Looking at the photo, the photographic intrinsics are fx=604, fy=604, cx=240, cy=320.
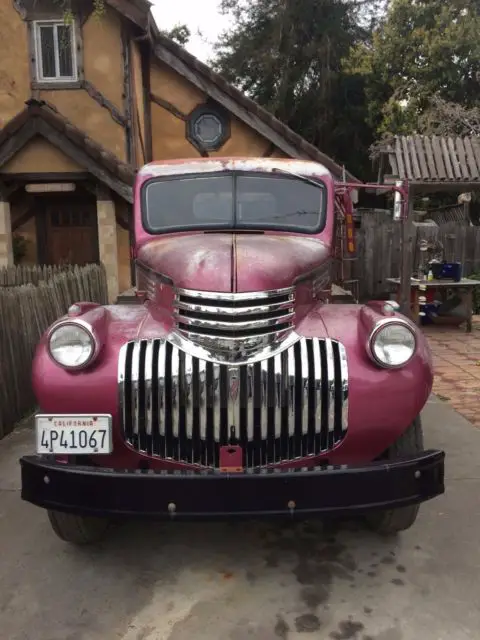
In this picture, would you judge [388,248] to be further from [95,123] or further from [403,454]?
[403,454]

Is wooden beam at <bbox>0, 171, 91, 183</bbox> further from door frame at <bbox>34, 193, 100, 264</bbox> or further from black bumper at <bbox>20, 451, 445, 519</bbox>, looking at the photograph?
black bumper at <bbox>20, 451, 445, 519</bbox>

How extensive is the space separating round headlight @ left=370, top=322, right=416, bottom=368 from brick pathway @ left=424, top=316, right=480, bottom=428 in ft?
9.58

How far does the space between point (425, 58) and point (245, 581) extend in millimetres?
18655

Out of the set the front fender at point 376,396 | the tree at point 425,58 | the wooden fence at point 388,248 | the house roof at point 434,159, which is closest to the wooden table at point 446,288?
the house roof at point 434,159

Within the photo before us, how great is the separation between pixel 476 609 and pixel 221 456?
1.39m

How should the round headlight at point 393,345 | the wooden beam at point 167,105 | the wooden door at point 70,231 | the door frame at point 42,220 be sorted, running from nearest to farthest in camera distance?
the round headlight at point 393,345 < the door frame at point 42,220 < the wooden door at point 70,231 < the wooden beam at point 167,105

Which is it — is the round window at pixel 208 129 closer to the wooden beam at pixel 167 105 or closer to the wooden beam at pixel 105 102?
the wooden beam at pixel 167 105

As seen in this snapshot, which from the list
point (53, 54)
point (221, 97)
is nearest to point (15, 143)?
point (53, 54)

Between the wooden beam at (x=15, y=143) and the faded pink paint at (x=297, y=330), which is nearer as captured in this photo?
the faded pink paint at (x=297, y=330)

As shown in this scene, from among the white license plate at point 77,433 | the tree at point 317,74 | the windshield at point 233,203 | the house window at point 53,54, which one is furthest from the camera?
the tree at point 317,74

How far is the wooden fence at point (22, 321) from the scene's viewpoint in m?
5.42

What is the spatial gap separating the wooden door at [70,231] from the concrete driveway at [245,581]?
8744 millimetres

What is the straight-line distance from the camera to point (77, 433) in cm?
287

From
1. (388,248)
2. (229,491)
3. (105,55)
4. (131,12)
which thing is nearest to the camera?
(229,491)
